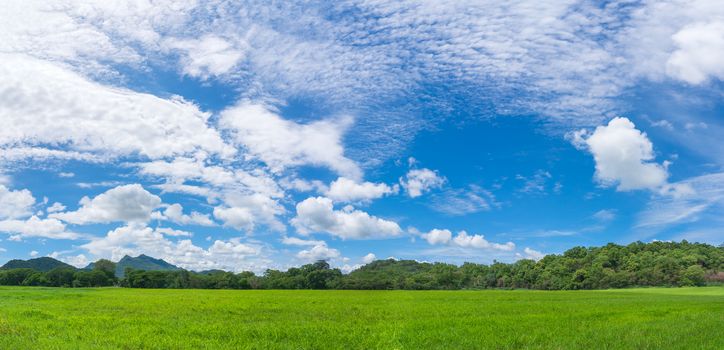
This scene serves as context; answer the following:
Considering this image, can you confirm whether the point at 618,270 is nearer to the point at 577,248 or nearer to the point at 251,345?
the point at 577,248

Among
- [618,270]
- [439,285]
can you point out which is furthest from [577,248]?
[439,285]

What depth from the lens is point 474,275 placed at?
123188 millimetres

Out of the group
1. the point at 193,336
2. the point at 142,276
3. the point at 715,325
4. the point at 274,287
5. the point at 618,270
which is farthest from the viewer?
the point at 618,270

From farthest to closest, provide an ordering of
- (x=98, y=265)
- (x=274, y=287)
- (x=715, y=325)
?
(x=98, y=265) → (x=274, y=287) → (x=715, y=325)

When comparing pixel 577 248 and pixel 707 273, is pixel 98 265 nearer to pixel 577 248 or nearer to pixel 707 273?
pixel 577 248

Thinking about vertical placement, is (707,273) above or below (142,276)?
above

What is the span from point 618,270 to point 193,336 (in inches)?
4844

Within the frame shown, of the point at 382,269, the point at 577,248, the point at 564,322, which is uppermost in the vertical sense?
the point at 577,248

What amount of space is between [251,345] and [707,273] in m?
123

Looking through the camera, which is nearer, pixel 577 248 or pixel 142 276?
pixel 142 276

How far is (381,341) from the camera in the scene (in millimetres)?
14156

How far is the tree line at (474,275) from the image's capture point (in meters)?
94.7

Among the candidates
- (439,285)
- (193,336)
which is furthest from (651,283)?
(193,336)

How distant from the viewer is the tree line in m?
94.7
